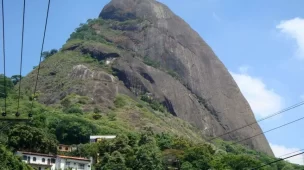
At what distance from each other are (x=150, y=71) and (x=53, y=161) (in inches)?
2914

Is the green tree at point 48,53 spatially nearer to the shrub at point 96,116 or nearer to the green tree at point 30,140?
the shrub at point 96,116

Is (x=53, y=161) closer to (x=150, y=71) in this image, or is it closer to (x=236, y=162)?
(x=236, y=162)

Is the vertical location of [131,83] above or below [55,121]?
above

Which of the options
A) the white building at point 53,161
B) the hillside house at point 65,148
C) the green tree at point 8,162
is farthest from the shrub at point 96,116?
the green tree at point 8,162

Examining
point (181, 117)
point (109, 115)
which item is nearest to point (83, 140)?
point (109, 115)

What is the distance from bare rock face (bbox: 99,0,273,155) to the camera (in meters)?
131

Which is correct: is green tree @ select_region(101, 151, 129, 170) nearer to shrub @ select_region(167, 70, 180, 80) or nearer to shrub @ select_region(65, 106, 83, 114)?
shrub @ select_region(65, 106, 83, 114)

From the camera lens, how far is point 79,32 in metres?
152

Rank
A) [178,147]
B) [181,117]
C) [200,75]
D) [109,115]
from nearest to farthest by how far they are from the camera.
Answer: [178,147] < [109,115] < [181,117] < [200,75]

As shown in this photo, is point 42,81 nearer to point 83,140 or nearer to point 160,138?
point 83,140

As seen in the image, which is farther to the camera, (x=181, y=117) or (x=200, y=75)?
(x=200, y=75)

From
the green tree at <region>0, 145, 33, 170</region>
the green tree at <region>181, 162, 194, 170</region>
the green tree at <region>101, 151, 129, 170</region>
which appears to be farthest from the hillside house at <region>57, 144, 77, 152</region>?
the green tree at <region>0, 145, 33, 170</region>

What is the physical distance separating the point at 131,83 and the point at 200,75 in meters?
32.1

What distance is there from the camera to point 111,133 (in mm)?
83625
